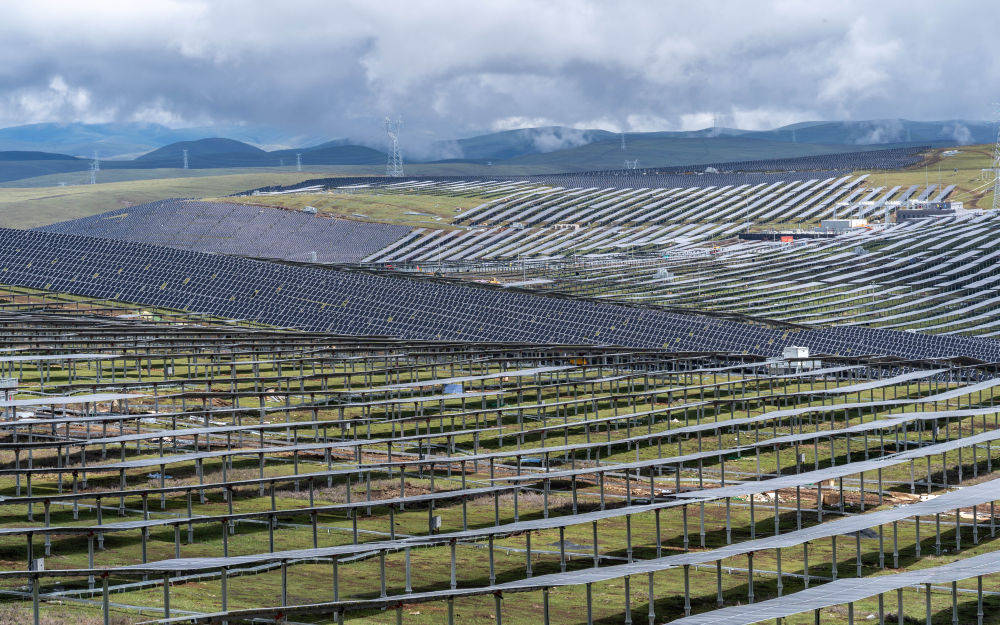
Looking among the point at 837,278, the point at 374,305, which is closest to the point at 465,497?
the point at 374,305

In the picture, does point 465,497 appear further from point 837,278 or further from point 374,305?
point 837,278

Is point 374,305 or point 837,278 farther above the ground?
point 837,278

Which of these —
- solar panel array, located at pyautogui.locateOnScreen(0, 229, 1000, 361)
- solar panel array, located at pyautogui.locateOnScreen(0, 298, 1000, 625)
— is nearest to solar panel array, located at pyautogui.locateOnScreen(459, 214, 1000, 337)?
solar panel array, located at pyautogui.locateOnScreen(0, 229, 1000, 361)

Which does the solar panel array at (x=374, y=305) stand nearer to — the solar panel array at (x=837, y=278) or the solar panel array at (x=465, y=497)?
the solar panel array at (x=465, y=497)

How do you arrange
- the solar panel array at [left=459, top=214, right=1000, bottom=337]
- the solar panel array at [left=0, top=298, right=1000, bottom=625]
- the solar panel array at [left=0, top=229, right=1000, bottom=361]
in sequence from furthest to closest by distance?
the solar panel array at [left=459, top=214, right=1000, bottom=337]
the solar panel array at [left=0, top=229, right=1000, bottom=361]
the solar panel array at [left=0, top=298, right=1000, bottom=625]

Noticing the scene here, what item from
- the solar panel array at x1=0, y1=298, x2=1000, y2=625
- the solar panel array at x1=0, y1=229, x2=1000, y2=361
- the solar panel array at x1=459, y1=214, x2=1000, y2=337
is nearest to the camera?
the solar panel array at x1=0, y1=298, x2=1000, y2=625

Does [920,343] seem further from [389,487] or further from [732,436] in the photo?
A: [389,487]

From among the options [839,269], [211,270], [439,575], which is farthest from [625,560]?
[839,269]

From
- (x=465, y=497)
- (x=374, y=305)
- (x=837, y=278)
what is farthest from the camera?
(x=837, y=278)

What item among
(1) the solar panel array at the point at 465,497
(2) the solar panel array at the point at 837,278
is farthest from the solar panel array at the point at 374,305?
(2) the solar panel array at the point at 837,278

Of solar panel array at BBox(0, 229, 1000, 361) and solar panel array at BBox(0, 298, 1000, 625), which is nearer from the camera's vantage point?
solar panel array at BBox(0, 298, 1000, 625)

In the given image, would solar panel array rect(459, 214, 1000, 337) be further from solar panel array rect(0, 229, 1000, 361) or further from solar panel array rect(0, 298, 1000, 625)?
solar panel array rect(0, 298, 1000, 625)

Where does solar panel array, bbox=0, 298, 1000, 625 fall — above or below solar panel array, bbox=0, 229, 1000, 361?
below
